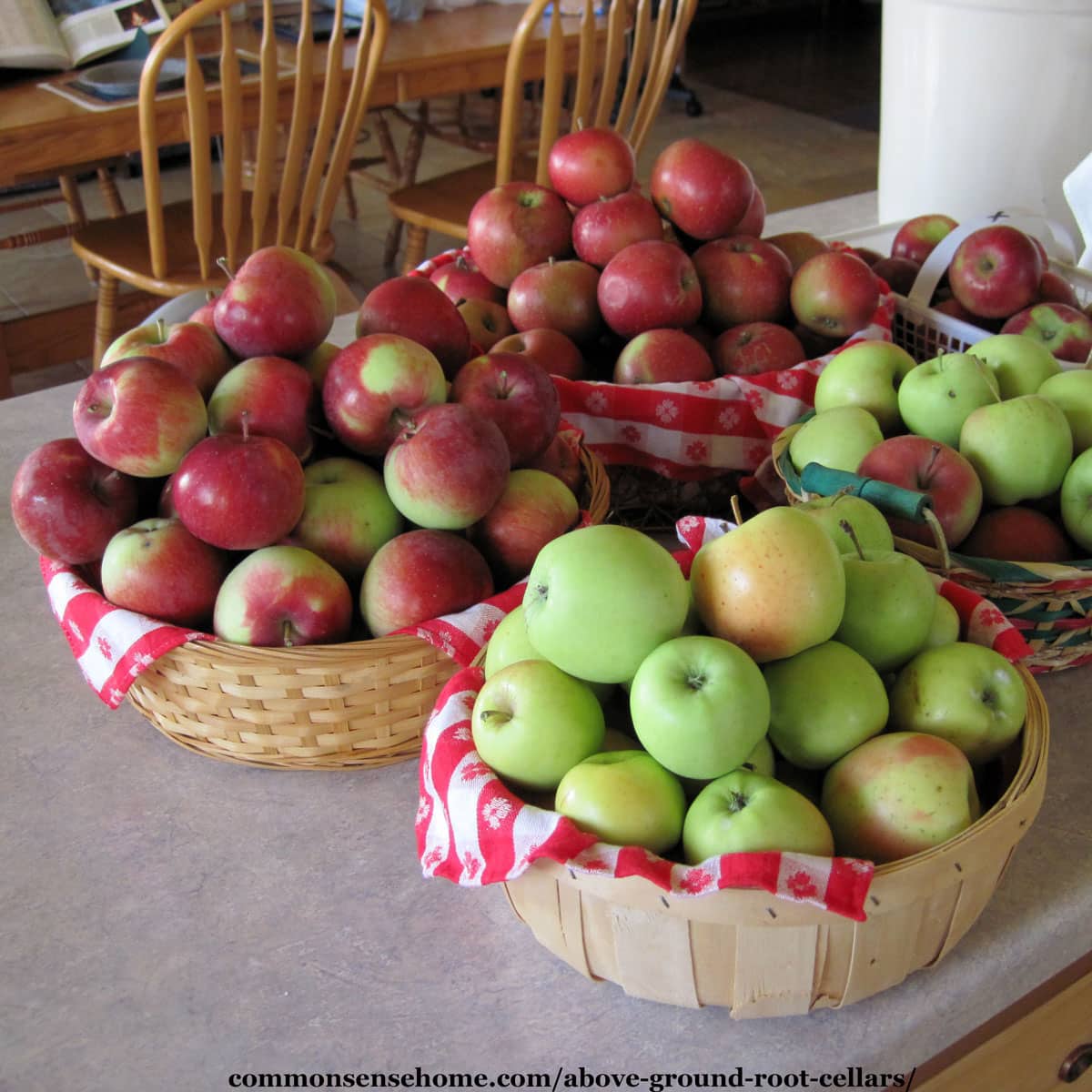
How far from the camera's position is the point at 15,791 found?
0.74 m

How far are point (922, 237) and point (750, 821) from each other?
917 mm

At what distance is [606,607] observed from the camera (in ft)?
1.85

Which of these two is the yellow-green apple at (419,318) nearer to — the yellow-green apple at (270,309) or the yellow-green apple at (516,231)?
the yellow-green apple at (270,309)

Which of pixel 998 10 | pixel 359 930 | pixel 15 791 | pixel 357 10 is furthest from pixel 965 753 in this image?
pixel 357 10

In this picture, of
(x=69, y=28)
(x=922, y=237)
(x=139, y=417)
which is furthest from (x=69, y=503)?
(x=69, y=28)

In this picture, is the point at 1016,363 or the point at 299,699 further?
the point at 1016,363

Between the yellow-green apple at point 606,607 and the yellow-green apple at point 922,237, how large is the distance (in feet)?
2.63

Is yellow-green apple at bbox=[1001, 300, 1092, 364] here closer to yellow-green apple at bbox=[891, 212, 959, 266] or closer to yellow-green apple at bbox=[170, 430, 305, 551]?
yellow-green apple at bbox=[891, 212, 959, 266]

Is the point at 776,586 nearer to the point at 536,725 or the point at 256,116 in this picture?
the point at 536,725

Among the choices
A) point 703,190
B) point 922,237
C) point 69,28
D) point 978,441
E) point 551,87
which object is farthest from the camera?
point 69,28

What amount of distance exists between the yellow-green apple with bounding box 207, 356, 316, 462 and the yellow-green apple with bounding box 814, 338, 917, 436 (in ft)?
1.38

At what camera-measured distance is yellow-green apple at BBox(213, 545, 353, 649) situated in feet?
2.29

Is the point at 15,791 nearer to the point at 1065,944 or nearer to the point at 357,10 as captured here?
the point at 1065,944

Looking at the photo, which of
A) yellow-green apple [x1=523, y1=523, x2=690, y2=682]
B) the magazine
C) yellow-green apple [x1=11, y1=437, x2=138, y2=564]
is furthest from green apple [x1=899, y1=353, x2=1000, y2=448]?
the magazine
